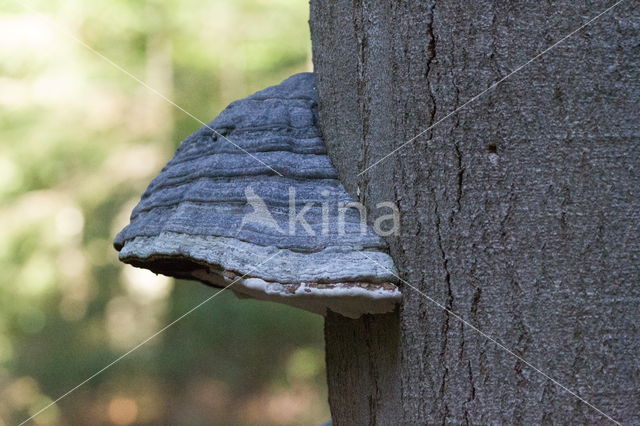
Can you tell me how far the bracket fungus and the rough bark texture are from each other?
0.35 feet

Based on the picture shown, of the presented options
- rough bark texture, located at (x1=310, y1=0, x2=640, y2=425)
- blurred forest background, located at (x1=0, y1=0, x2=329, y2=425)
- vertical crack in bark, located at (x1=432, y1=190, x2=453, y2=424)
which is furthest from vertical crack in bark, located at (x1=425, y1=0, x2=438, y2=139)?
blurred forest background, located at (x1=0, y1=0, x2=329, y2=425)

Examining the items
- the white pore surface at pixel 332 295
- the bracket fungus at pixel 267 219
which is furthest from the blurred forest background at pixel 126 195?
the white pore surface at pixel 332 295

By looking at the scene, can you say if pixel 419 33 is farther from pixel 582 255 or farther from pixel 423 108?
pixel 582 255

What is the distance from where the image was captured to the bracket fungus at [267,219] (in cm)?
98

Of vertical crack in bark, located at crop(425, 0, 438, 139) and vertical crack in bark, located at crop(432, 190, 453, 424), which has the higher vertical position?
vertical crack in bark, located at crop(425, 0, 438, 139)

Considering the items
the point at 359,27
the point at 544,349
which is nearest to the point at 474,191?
the point at 544,349

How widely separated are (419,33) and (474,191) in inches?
10.6

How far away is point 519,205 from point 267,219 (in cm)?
42

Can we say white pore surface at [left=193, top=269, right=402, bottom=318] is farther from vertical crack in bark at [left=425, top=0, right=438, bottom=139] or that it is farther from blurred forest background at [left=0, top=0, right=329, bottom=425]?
blurred forest background at [left=0, top=0, right=329, bottom=425]

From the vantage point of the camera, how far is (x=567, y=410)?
0.93m

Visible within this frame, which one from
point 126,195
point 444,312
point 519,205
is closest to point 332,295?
point 444,312

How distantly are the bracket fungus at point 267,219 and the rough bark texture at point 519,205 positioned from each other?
11cm

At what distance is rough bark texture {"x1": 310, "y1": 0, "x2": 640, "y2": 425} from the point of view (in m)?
0.92

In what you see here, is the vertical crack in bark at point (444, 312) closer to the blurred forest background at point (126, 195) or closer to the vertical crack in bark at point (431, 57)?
the vertical crack in bark at point (431, 57)
